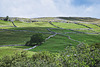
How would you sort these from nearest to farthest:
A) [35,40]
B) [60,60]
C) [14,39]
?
[60,60]
[35,40]
[14,39]

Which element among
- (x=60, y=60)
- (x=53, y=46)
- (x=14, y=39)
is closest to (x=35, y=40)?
(x=53, y=46)

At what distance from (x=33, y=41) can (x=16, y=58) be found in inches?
1524

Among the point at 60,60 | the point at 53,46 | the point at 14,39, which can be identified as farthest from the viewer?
the point at 14,39

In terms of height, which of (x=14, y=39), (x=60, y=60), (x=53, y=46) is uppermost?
(x=60, y=60)

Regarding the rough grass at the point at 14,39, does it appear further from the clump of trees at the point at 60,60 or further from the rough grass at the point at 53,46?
the clump of trees at the point at 60,60

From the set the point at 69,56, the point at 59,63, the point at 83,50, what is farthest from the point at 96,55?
the point at 59,63

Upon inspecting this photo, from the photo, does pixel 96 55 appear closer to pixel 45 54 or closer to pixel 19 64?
pixel 45 54

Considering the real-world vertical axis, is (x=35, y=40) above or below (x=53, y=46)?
above

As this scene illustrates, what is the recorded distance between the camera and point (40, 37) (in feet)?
233

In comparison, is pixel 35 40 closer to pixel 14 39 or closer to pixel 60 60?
pixel 14 39

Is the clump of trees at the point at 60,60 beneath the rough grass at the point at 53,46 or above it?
above

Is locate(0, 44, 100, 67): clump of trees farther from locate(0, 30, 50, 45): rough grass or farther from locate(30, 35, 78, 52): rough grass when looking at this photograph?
locate(0, 30, 50, 45): rough grass

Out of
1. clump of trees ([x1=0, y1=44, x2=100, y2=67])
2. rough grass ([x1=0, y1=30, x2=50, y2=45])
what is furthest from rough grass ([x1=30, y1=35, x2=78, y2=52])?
clump of trees ([x1=0, y1=44, x2=100, y2=67])

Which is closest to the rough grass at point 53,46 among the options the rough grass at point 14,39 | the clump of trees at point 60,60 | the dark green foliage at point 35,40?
the dark green foliage at point 35,40
